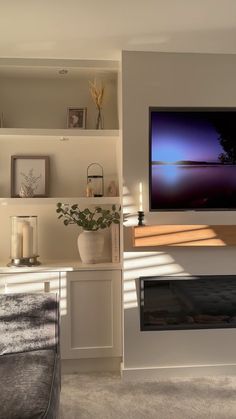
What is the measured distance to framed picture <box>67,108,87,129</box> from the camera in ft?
11.1

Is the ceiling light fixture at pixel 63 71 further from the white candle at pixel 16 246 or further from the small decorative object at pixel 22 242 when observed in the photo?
the white candle at pixel 16 246

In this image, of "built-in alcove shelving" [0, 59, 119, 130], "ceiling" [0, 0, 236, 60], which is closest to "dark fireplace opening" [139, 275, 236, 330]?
"built-in alcove shelving" [0, 59, 119, 130]

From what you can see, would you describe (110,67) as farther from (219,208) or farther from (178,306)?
(178,306)

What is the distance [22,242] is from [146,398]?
149 centimetres

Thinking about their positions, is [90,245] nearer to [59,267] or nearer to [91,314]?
[59,267]

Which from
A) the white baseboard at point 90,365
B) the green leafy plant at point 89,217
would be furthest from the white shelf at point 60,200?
the white baseboard at point 90,365

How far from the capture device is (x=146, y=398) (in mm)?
2686

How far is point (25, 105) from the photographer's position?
11.3 ft

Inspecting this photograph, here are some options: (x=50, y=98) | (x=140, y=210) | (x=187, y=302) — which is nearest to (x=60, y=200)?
(x=140, y=210)

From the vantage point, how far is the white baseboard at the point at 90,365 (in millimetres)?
3129

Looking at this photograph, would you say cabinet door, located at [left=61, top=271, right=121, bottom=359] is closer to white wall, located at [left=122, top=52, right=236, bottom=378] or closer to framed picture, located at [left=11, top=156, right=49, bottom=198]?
white wall, located at [left=122, top=52, right=236, bottom=378]

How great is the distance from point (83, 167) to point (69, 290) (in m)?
1.10

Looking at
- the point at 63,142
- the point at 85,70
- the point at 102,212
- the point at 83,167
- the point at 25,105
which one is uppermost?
the point at 85,70

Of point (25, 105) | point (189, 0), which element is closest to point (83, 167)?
point (25, 105)
